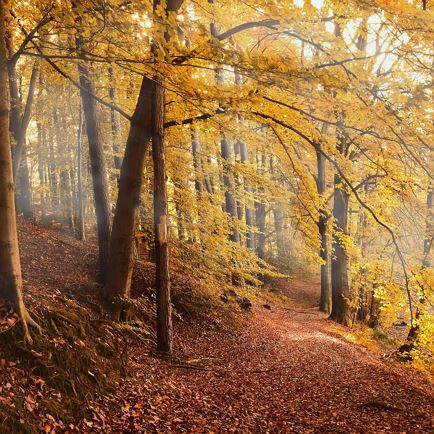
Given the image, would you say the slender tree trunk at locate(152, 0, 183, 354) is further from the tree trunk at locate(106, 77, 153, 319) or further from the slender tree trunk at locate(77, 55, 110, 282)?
the slender tree trunk at locate(77, 55, 110, 282)

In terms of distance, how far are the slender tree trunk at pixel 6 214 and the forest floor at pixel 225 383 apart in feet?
2.58

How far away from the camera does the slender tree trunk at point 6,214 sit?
532 centimetres

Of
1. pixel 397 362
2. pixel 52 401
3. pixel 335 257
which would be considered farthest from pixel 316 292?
pixel 52 401

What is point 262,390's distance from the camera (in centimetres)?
794

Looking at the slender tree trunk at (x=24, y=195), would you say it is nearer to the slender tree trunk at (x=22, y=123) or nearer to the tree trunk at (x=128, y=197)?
the slender tree trunk at (x=22, y=123)

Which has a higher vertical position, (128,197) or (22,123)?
(22,123)

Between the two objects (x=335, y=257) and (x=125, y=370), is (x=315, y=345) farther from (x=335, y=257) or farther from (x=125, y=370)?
(x=125, y=370)

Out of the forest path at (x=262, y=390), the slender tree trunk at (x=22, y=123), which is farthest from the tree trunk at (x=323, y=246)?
the slender tree trunk at (x=22, y=123)

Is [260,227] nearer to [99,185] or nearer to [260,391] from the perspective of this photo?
[99,185]

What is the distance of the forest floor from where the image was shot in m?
5.38

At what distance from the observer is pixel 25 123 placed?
13.1m

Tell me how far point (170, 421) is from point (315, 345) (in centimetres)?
749

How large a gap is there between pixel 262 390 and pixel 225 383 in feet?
2.37

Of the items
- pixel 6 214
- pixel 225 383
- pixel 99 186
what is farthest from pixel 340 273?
pixel 6 214
